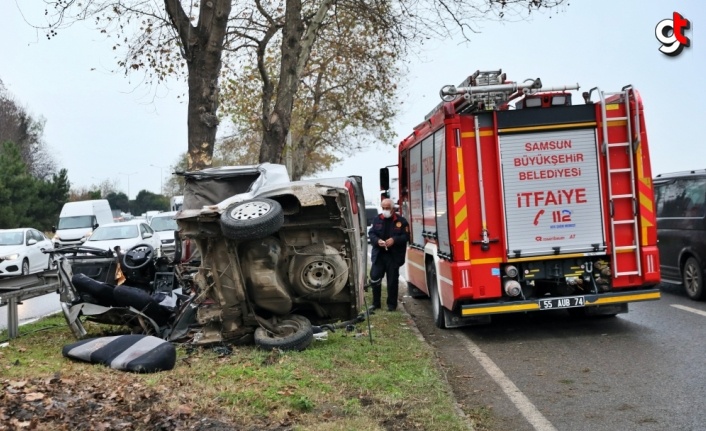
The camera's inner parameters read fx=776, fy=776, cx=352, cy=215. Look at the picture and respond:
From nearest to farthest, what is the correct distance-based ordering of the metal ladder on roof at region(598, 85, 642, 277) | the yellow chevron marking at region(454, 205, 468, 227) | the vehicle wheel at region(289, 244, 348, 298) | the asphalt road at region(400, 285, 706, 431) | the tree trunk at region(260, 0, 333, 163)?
the asphalt road at region(400, 285, 706, 431)
the vehicle wheel at region(289, 244, 348, 298)
the yellow chevron marking at region(454, 205, 468, 227)
the metal ladder on roof at region(598, 85, 642, 277)
the tree trunk at region(260, 0, 333, 163)

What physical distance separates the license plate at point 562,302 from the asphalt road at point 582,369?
44cm

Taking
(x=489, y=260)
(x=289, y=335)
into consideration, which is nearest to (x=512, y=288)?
(x=489, y=260)

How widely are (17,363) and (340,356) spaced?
135 inches

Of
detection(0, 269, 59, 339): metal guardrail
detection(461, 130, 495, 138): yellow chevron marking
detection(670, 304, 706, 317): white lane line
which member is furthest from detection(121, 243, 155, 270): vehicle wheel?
detection(670, 304, 706, 317): white lane line

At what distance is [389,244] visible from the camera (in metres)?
12.8

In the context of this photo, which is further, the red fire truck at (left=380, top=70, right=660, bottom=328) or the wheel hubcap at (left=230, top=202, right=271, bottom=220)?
the red fire truck at (left=380, top=70, right=660, bottom=328)

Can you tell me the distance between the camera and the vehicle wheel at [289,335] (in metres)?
8.55

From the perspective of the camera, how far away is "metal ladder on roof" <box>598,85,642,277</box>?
9719 millimetres

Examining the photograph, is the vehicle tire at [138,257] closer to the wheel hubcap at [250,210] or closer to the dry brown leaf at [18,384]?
the wheel hubcap at [250,210]

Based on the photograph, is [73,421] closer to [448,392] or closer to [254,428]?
[254,428]

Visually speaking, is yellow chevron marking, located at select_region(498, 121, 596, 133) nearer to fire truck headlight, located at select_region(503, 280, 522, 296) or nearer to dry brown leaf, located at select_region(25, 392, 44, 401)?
fire truck headlight, located at select_region(503, 280, 522, 296)

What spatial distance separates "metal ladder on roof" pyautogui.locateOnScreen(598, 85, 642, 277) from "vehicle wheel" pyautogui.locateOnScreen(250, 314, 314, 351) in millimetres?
3969

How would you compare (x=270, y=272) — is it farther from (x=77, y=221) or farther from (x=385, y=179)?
(x=77, y=221)

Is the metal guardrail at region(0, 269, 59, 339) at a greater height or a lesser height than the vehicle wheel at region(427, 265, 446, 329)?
greater
